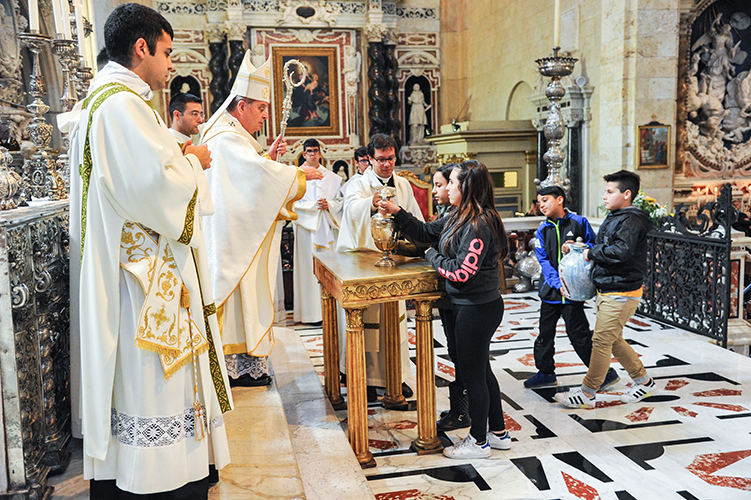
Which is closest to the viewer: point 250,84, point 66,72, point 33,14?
point 33,14

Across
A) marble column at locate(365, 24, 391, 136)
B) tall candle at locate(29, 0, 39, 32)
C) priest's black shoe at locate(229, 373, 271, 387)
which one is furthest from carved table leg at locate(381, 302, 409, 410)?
marble column at locate(365, 24, 391, 136)

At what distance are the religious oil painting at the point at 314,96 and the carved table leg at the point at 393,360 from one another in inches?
399

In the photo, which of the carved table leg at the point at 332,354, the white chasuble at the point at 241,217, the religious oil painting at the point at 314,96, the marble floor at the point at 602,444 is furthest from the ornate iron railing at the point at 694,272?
the religious oil painting at the point at 314,96

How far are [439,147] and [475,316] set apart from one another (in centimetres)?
983

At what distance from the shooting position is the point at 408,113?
14.5 metres

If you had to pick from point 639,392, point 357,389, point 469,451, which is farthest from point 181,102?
point 639,392

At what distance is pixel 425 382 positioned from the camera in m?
3.49

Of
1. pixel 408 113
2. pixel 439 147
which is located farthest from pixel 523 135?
pixel 408 113

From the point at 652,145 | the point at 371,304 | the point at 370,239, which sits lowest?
the point at 371,304

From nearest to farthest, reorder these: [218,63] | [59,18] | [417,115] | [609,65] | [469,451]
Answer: [59,18] → [469,451] → [609,65] → [218,63] → [417,115]

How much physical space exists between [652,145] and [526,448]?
6827 mm

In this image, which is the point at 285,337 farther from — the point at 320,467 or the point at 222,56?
the point at 222,56

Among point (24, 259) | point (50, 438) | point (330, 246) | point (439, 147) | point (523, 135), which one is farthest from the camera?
point (439, 147)

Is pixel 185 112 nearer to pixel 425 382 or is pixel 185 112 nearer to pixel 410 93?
pixel 425 382
